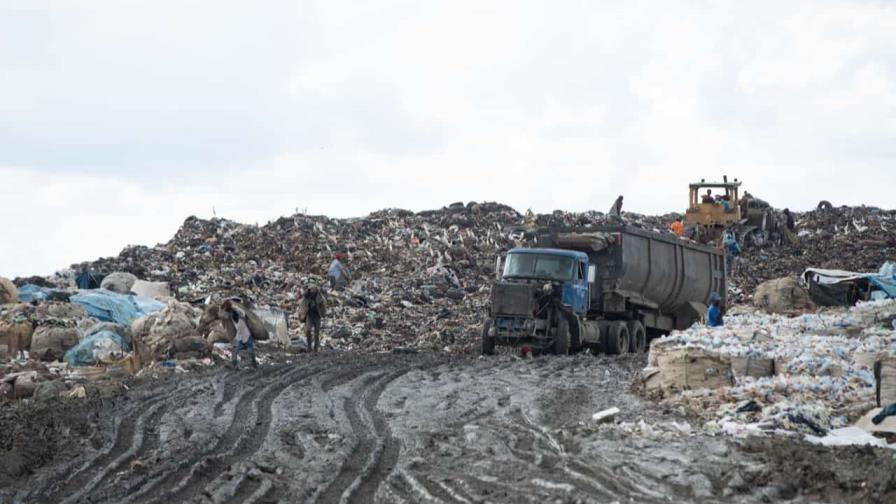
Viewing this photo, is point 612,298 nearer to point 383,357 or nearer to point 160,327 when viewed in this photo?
point 383,357

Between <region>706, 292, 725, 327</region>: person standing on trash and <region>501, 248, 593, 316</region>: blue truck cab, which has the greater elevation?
<region>501, 248, 593, 316</region>: blue truck cab

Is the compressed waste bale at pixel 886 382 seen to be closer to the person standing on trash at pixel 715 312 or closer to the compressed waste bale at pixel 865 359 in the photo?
the compressed waste bale at pixel 865 359

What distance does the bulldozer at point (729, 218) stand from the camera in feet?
123

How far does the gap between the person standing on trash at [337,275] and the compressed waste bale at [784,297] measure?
11.5 meters

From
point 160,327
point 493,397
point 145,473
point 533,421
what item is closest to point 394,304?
point 160,327

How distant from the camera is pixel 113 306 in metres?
22.5

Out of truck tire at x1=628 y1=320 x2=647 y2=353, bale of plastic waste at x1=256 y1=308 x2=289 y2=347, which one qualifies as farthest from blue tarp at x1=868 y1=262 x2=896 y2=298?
bale of plastic waste at x1=256 y1=308 x2=289 y2=347

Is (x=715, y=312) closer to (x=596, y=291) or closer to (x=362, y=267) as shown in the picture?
(x=596, y=291)

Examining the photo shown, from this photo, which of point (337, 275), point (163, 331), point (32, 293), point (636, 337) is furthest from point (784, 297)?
point (32, 293)

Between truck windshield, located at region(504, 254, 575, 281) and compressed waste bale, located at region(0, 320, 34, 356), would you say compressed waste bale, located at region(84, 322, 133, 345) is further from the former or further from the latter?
truck windshield, located at region(504, 254, 575, 281)

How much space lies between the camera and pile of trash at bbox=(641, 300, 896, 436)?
1094cm

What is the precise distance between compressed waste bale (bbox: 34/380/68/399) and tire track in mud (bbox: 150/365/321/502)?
8.48 ft

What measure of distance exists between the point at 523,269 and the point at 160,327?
7.13m

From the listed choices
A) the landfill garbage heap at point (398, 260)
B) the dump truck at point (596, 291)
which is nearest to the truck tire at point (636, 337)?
the dump truck at point (596, 291)
